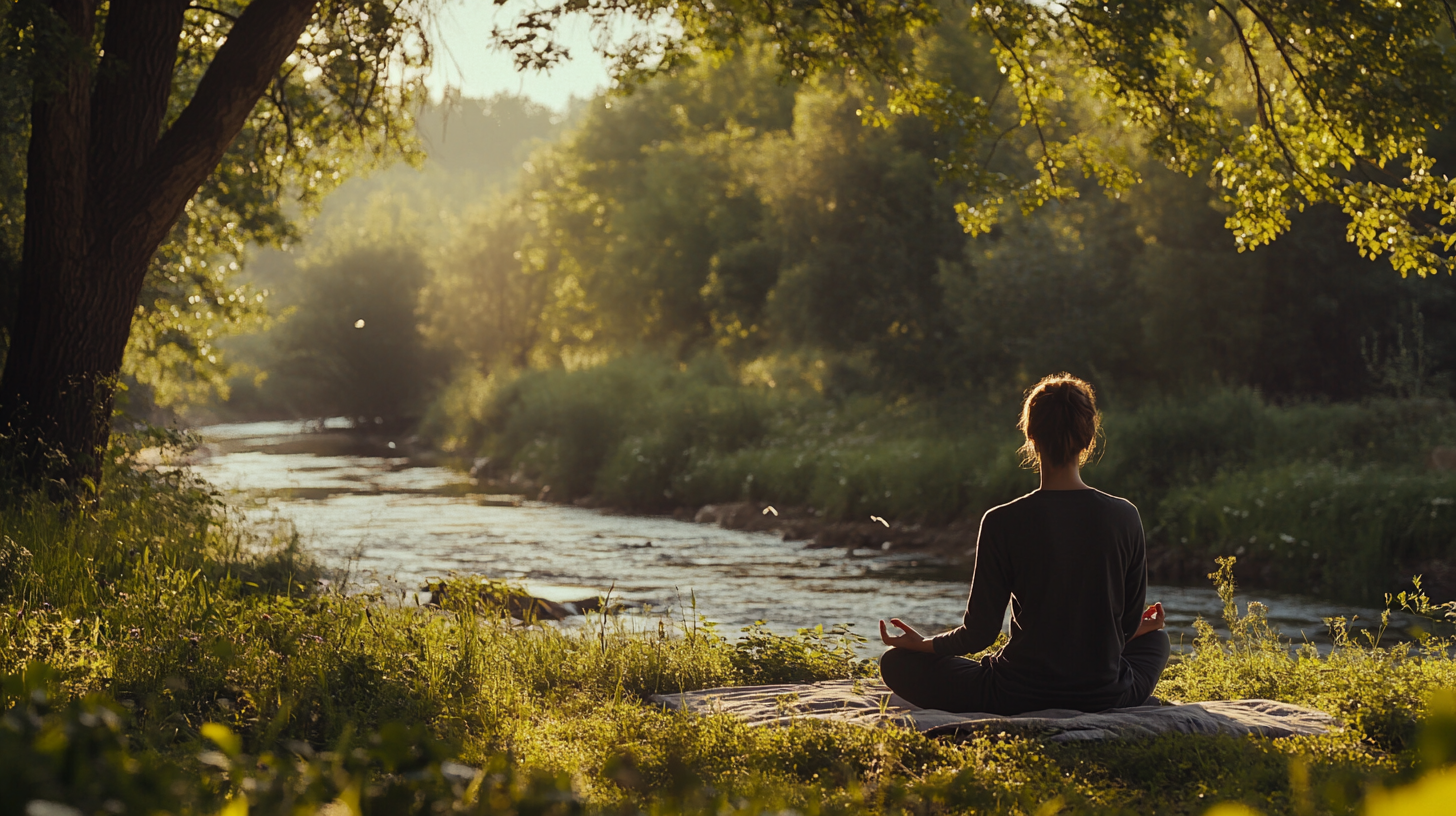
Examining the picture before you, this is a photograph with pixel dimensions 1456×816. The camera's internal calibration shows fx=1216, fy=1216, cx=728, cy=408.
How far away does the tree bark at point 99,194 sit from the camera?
877 cm

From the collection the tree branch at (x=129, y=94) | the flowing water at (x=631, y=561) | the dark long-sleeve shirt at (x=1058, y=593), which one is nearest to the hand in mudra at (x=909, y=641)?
the dark long-sleeve shirt at (x=1058, y=593)

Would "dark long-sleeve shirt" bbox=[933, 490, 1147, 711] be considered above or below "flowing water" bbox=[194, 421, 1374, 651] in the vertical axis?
above

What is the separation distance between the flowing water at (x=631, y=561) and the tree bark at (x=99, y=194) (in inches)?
101

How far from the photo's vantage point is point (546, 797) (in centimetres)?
231

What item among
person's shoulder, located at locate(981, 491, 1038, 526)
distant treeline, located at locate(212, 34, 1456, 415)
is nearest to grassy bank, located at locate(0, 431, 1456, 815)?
person's shoulder, located at locate(981, 491, 1038, 526)

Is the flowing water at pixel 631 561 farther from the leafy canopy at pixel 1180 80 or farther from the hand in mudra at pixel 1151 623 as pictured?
the hand in mudra at pixel 1151 623

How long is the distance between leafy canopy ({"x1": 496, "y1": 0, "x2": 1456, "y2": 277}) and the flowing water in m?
4.33

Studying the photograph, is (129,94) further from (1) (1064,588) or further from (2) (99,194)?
(1) (1064,588)

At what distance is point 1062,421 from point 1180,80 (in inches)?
227

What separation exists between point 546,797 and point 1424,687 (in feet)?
15.8

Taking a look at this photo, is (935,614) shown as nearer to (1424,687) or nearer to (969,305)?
(1424,687)

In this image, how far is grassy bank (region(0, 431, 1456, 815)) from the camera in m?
2.41

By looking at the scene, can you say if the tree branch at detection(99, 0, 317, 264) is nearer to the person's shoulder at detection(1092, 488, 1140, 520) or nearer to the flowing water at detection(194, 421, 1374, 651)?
the flowing water at detection(194, 421, 1374, 651)

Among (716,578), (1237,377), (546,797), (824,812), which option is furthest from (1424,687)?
(1237,377)
